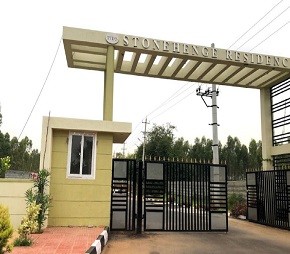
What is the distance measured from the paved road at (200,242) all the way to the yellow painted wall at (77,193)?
707 millimetres

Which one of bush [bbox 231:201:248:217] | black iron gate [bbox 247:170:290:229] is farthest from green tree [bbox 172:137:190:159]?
black iron gate [bbox 247:170:290:229]

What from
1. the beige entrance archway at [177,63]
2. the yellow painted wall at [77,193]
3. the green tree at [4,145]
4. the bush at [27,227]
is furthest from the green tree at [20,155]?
the bush at [27,227]

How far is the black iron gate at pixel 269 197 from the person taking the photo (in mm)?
8945

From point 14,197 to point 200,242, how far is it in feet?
13.8

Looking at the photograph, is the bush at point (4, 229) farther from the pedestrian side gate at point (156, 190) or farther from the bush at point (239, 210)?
the bush at point (239, 210)

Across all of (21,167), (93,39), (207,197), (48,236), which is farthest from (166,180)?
(21,167)

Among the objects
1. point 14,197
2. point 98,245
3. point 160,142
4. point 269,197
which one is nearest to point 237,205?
point 269,197

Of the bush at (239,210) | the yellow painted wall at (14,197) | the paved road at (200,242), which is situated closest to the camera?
the paved road at (200,242)

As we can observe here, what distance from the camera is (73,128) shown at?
7094 mm

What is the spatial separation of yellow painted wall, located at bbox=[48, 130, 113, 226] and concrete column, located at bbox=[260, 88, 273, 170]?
6.04 meters

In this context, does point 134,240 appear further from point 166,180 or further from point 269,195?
point 269,195

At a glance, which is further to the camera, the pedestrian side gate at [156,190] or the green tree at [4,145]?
the green tree at [4,145]

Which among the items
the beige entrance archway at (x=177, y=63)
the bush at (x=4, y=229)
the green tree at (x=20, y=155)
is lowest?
the bush at (x=4, y=229)

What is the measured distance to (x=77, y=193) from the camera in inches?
279
